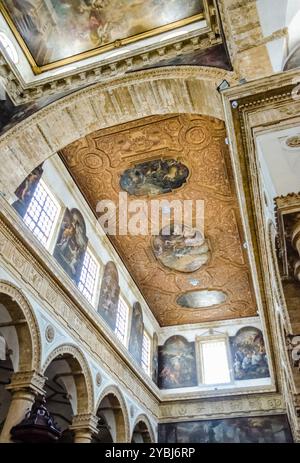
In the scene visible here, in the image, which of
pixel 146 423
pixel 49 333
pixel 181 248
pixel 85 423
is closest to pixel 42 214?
pixel 49 333

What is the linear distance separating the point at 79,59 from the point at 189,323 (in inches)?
496

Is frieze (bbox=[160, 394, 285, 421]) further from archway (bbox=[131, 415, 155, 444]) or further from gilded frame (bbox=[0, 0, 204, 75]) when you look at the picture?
gilded frame (bbox=[0, 0, 204, 75])

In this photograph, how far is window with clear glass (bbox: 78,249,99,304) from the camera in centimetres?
1076

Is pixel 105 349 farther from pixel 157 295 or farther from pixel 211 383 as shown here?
pixel 211 383

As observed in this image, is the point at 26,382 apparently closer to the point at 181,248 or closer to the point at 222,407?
the point at 181,248

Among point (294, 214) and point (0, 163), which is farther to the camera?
point (0, 163)

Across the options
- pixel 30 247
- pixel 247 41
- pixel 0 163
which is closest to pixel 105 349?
pixel 30 247

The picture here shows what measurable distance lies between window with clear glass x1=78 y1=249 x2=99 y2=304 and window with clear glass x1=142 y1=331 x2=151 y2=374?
516 centimetres

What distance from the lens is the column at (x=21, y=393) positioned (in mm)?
6480

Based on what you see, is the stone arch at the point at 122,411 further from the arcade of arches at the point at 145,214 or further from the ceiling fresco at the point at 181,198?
the ceiling fresco at the point at 181,198

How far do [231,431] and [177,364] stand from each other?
11.2 feet

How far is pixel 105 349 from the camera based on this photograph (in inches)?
431

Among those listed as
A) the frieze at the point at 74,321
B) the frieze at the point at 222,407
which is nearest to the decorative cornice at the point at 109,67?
the frieze at the point at 74,321

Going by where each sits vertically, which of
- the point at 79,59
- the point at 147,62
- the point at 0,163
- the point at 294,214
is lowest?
the point at 294,214
